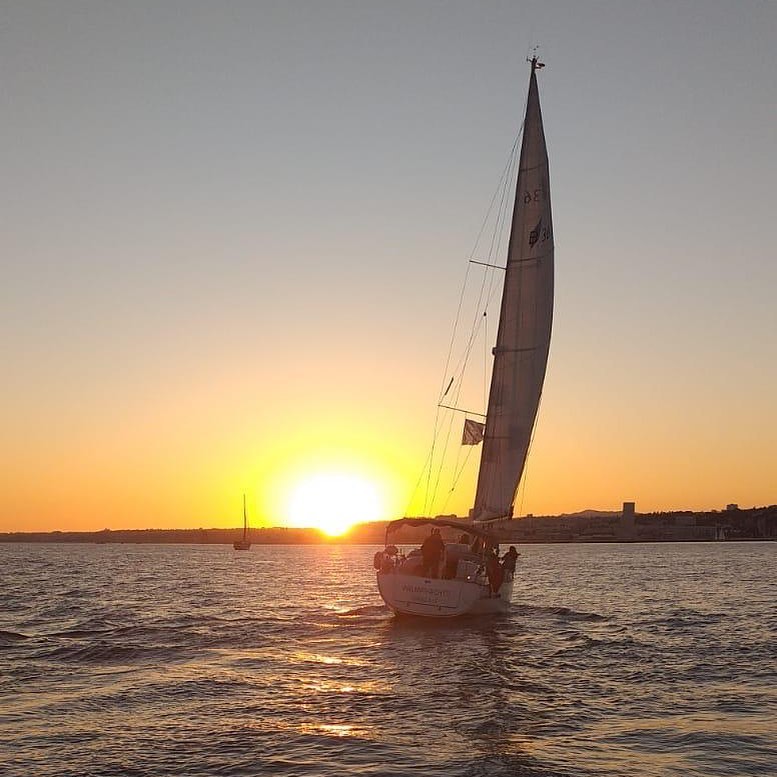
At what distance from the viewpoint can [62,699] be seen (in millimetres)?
19406

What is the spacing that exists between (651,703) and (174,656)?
13569 millimetres

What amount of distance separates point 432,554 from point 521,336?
398 inches

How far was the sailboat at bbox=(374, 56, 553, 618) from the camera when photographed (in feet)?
→ 112

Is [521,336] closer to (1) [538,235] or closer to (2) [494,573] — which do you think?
(1) [538,235]

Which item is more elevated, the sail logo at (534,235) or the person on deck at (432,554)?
the sail logo at (534,235)

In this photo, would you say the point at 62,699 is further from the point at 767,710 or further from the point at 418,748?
the point at 767,710

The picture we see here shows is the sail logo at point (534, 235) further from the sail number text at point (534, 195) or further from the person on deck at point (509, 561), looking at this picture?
the person on deck at point (509, 561)

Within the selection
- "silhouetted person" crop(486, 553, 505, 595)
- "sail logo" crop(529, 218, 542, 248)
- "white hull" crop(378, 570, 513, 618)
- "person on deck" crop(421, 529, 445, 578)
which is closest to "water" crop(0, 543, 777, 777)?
"white hull" crop(378, 570, 513, 618)

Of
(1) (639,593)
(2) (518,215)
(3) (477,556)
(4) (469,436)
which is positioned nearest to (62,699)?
(3) (477,556)

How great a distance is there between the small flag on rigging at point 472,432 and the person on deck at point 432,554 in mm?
5853

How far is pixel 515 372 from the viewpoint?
36.0m

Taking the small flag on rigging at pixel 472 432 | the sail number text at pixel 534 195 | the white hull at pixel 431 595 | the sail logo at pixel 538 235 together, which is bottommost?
the white hull at pixel 431 595

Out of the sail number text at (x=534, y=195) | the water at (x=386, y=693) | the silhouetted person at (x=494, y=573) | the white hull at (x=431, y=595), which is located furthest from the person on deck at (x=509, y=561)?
the sail number text at (x=534, y=195)

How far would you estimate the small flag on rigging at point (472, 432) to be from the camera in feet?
119
